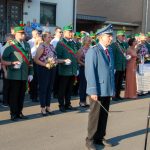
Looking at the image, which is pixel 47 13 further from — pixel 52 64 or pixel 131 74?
pixel 52 64

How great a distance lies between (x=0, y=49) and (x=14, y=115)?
2.51 meters

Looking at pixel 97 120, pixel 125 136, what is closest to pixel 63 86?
pixel 125 136

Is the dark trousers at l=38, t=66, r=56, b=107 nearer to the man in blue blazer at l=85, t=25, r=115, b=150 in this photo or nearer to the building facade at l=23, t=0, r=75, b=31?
the man in blue blazer at l=85, t=25, r=115, b=150

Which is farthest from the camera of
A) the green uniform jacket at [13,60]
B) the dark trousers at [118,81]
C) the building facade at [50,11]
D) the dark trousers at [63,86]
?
the building facade at [50,11]

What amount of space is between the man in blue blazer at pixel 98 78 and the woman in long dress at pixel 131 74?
583cm

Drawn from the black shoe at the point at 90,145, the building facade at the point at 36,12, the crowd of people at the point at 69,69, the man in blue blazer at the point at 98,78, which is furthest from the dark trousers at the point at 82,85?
the building facade at the point at 36,12

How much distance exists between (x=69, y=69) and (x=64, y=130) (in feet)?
7.38

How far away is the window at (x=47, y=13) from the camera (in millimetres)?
20391

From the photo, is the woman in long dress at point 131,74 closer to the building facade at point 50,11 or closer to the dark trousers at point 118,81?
the dark trousers at point 118,81

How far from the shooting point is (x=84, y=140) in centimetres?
753

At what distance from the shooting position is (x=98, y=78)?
6.92 meters

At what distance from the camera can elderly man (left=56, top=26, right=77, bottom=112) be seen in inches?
393

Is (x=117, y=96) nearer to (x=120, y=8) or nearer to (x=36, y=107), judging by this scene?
(x=36, y=107)

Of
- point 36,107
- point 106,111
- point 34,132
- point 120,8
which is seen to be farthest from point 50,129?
point 120,8
